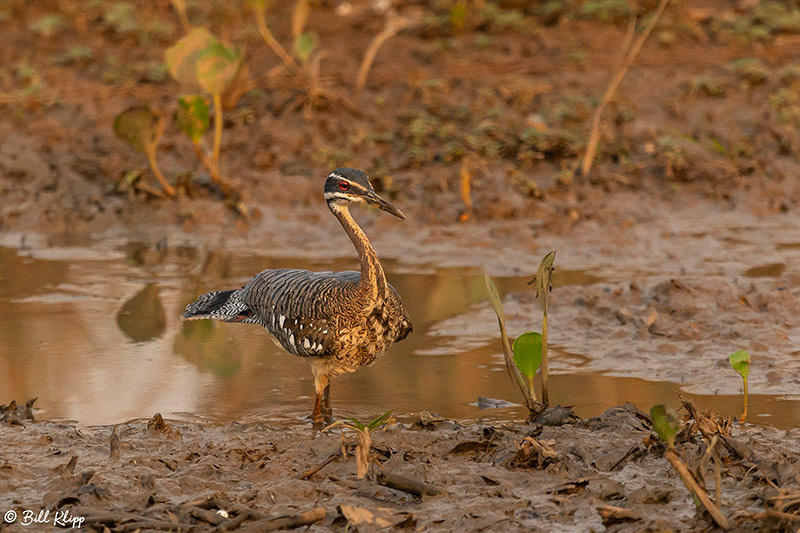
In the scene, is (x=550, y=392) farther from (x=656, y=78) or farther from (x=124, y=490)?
(x=656, y=78)

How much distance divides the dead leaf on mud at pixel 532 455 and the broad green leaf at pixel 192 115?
6189 millimetres

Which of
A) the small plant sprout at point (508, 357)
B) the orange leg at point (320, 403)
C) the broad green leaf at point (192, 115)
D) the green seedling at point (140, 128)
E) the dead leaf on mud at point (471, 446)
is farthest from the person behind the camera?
the green seedling at point (140, 128)

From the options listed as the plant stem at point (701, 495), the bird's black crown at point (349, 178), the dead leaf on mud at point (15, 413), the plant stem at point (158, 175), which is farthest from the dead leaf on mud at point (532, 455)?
the plant stem at point (158, 175)

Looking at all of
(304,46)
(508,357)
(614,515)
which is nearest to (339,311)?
(508,357)

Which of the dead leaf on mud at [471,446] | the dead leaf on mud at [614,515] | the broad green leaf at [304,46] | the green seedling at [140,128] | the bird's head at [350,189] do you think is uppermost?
the broad green leaf at [304,46]

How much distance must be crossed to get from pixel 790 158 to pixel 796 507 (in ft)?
25.4

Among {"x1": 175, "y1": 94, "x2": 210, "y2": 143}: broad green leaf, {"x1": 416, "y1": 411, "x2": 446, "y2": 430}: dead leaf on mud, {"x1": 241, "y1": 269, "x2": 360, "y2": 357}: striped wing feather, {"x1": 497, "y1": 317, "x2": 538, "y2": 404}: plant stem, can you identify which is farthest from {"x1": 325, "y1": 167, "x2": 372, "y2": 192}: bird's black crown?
{"x1": 175, "y1": 94, "x2": 210, "y2": 143}: broad green leaf

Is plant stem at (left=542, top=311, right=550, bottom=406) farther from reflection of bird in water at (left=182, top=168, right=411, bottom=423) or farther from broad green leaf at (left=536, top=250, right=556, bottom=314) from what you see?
reflection of bird in water at (left=182, top=168, right=411, bottom=423)

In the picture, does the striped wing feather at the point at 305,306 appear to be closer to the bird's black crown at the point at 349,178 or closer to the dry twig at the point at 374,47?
the bird's black crown at the point at 349,178

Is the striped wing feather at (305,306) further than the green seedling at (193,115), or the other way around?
the green seedling at (193,115)

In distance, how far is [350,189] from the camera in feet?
21.7

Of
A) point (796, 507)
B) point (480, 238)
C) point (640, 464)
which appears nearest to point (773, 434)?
point (640, 464)

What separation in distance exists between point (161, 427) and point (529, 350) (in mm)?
1991

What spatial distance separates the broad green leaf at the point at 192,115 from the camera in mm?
10664
